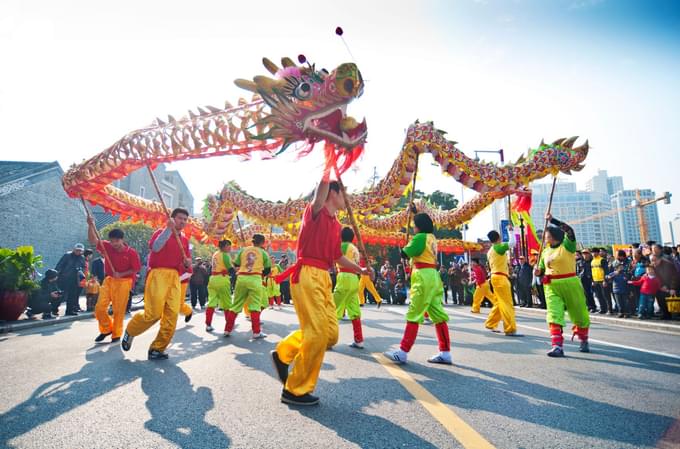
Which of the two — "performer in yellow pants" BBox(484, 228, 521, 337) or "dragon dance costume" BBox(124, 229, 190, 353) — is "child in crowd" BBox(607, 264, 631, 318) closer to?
"performer in yellow pants" BBox(484, 228, 521, 337)

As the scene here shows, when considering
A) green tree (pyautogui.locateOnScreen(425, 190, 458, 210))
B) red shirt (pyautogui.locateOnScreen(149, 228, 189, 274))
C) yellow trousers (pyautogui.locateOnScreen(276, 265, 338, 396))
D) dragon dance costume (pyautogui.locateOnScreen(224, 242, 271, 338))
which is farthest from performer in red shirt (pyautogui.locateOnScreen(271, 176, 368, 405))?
green tree (pyautogui.locateOnScreen(425, 190, 458, 210))

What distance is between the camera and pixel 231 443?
2.30 meters

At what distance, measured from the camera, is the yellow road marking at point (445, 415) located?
89.7 inches

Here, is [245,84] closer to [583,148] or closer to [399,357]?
[399,357]

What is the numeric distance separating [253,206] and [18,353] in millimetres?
7619

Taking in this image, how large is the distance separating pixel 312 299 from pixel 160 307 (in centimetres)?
279

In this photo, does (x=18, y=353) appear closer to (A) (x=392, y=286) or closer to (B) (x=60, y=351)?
(B) (x=60, y=351)

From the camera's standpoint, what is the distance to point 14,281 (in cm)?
853

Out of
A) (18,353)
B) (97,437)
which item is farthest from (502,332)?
(18,353)

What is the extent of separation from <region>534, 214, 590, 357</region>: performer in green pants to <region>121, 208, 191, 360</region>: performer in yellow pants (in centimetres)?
505

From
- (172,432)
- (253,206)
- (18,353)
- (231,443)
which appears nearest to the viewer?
(231,443)

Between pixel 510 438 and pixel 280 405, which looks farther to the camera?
pixel 280 405

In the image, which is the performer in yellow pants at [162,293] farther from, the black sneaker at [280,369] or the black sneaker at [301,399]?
the black sneaker at [301,399]

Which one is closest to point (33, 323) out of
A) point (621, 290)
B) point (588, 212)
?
point (621, 290)
